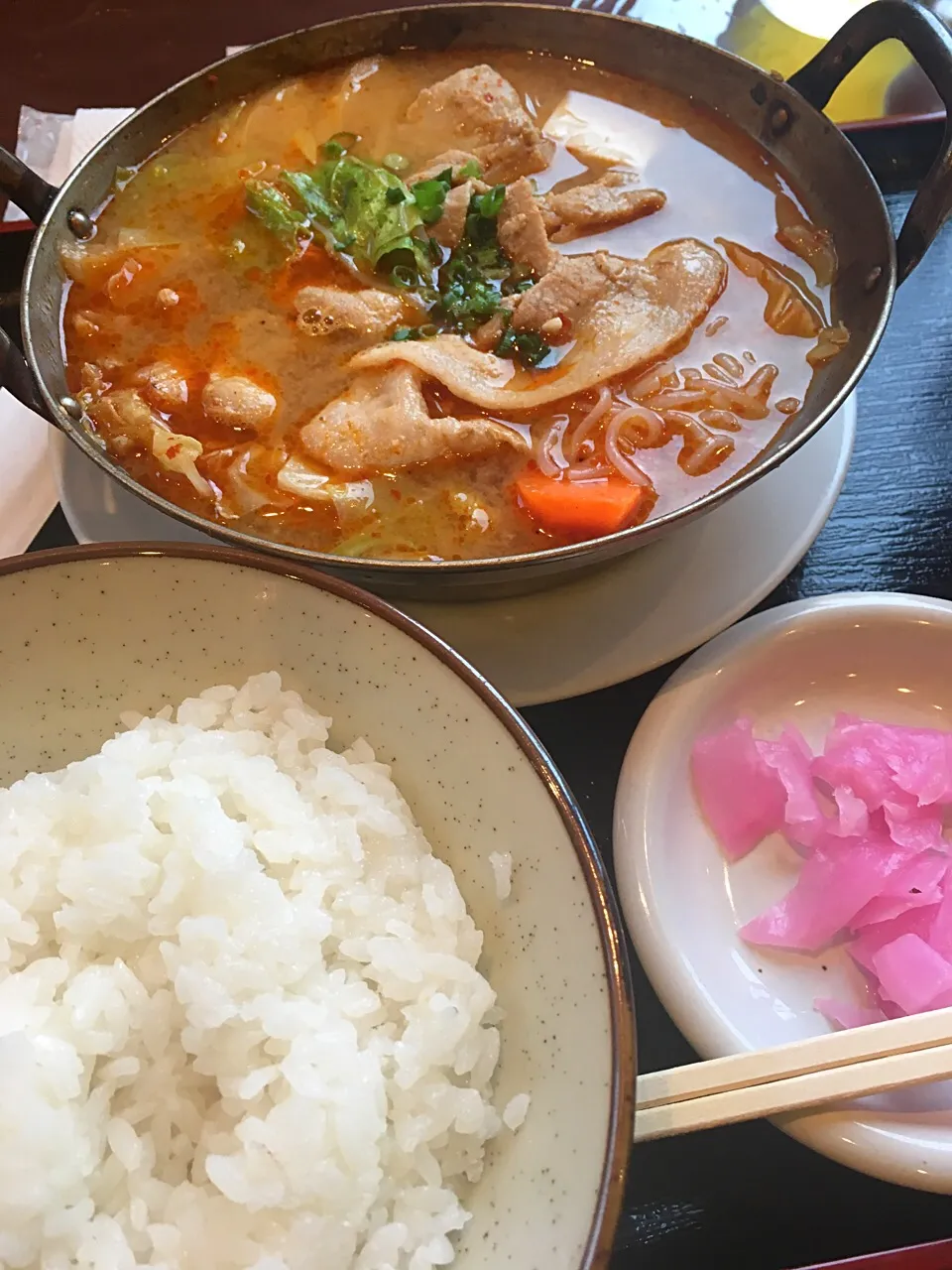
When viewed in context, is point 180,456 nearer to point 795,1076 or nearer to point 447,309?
point 447,309

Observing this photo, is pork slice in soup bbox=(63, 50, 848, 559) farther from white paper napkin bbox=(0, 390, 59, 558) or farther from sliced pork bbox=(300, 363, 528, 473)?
white paper napkin bbox=(0, 390, 59, 558)

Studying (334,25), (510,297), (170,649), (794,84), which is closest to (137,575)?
(170,649)

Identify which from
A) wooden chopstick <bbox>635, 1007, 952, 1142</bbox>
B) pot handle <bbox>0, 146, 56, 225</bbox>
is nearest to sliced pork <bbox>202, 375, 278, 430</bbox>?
pot handle <bbox>0, 146, 56, 225</bbox>

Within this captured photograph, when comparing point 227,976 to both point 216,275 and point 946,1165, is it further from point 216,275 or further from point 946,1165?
point 216,275

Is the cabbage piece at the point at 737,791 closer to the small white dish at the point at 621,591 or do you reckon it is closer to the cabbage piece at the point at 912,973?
the small white dish at the point at 621,591

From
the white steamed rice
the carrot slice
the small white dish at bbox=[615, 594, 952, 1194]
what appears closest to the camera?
the white steamed rice

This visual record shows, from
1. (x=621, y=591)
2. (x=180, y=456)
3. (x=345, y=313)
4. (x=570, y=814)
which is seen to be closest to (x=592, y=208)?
(x=345, y=313)
